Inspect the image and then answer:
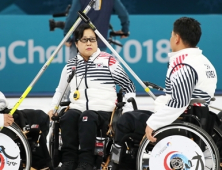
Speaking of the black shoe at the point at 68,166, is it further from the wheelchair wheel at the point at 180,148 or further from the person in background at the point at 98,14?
→ the person in background at the point at 98,14

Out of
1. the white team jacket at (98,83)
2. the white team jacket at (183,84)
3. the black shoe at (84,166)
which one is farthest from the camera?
the white team jacket at (98,83)

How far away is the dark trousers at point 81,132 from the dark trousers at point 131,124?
0.28 meters

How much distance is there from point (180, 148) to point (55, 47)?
5.11 m

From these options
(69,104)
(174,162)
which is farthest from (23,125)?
(174,162)

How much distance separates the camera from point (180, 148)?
4.12m

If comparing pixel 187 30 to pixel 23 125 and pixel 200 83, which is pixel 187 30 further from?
pixel 23 125

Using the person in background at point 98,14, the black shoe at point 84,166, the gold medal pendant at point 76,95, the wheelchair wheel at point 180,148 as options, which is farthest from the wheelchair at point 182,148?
the person in background at point 98,14

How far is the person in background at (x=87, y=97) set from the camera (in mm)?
4609

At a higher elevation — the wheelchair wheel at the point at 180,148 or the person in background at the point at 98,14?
the person in background at the point at 98,14

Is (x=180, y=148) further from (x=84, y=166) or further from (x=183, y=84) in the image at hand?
(x=84, y=166)

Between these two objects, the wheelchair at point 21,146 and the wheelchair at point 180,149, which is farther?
the wheelchair at point 21,146

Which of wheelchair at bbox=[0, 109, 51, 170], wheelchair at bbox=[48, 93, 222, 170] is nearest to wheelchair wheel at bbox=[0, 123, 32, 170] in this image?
Answer: wheelchair at bbox=[0, 109, 51, 170]

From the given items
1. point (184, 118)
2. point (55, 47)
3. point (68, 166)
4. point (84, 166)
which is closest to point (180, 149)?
point (184, 118)

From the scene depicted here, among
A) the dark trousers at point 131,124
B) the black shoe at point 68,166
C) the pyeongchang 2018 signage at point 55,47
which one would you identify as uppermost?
the pyeongchang 2018 signage at point 55,47
